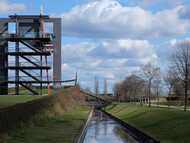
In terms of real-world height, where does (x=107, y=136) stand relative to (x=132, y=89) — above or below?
below

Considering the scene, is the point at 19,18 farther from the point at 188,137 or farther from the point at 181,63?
the point at 188,137

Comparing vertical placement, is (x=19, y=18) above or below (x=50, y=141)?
above

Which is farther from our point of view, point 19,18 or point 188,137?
point 19,18

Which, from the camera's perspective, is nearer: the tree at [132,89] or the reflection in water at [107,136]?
the reflection in water at [107,136]

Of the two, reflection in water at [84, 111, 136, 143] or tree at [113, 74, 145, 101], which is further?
tree at [113, 74, 145, 101]

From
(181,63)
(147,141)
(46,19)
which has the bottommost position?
(147,141)

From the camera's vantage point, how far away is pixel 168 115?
4725 cm

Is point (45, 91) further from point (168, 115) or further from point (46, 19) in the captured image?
point (168, 115)

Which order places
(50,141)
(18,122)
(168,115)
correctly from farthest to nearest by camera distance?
(168,115), (18,122), (50,141)

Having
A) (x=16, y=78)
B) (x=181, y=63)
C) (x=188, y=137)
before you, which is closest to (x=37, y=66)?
(x=16, y=78)

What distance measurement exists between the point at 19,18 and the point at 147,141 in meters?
94.2

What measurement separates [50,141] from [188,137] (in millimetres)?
8628

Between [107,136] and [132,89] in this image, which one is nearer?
[107,136]

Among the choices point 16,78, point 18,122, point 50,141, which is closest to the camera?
point 50,141
